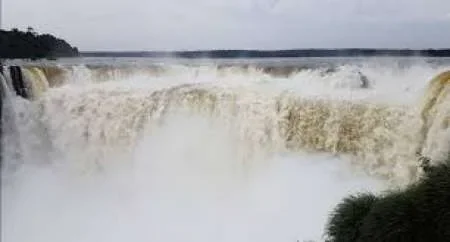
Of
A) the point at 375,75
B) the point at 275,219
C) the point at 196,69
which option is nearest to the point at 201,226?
the point at 275,219

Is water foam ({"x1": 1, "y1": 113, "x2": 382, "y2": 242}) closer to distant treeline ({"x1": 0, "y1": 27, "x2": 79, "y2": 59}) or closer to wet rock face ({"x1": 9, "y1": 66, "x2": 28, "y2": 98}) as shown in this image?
wet rock face ({"x1": 9, "y1": 66, "x2": 28, "y2": 98})

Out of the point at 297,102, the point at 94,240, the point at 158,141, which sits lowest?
the point at 94,240

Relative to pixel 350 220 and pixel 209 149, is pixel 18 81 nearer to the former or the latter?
pixel 209 149

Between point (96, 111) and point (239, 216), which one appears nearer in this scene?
point (239, 216)

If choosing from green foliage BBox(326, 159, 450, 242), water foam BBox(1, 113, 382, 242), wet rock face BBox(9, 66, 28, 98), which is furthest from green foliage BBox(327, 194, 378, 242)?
wet rock face BBox(9, 66, 28, 98)

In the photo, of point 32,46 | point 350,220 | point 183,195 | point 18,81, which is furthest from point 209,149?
point 32,46

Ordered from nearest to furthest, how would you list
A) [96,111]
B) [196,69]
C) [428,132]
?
[428,132]
[96,111]
[196,69]

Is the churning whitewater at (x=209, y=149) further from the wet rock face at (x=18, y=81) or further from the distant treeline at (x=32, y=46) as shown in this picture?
the distant treeline at (x=32, y=46)

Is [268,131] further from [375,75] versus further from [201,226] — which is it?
[375,75]
